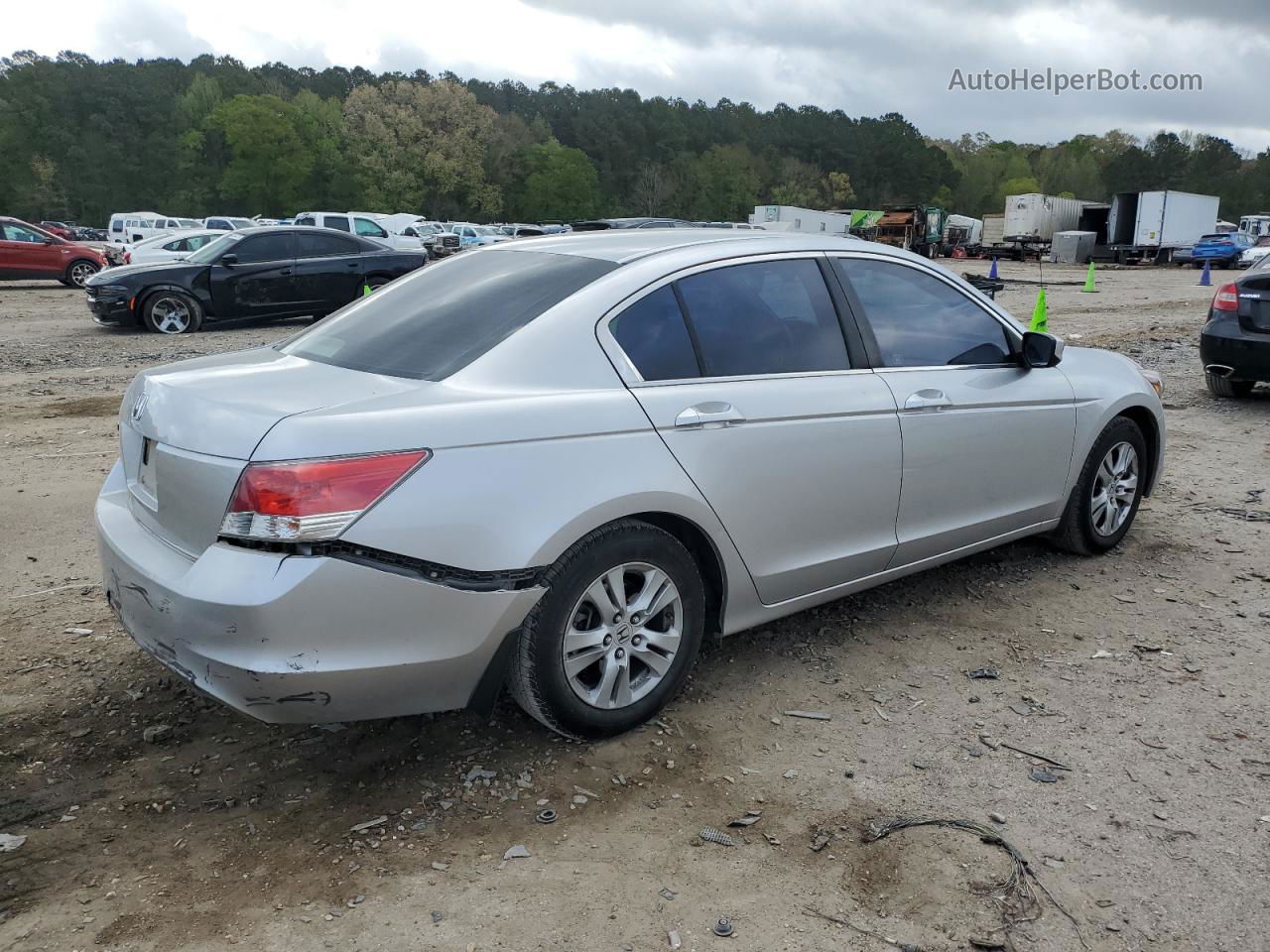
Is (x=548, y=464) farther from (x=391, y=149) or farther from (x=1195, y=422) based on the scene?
(x=391, y=149)

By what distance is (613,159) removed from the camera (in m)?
122

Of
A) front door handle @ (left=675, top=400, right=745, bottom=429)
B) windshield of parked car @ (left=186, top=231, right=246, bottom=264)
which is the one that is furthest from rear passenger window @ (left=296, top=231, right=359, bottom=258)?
front door handle @ (left=675, top=400, right=745, bottom=429)

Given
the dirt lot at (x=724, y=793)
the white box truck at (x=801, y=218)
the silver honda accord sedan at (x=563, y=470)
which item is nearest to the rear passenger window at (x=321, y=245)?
the dirt lot at (x=724, y=793)

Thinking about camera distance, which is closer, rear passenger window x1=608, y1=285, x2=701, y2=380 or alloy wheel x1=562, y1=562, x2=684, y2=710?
alloy wheel x1=562, y1=562, x2=684, y2=710

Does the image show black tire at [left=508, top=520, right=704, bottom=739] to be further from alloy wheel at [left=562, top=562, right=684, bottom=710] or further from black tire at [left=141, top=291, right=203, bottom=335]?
black tire at [left=141, top=291, right=203, bottom=335]

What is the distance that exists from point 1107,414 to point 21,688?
15.7 feet

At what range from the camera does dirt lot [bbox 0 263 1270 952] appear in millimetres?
2570

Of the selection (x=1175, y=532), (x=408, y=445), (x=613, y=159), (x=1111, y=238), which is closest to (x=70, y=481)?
(x=408, y=445)

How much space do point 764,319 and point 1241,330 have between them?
288 inches

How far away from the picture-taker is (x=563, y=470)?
10.1 feet

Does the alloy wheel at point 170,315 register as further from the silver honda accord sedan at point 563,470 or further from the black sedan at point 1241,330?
the black sedan at point 1241,330

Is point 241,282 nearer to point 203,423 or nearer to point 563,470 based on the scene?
point 203,423

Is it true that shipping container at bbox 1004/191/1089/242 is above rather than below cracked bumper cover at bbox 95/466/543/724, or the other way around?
above

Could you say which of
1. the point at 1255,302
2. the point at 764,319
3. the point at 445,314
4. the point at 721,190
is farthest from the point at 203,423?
the point at 721,190
